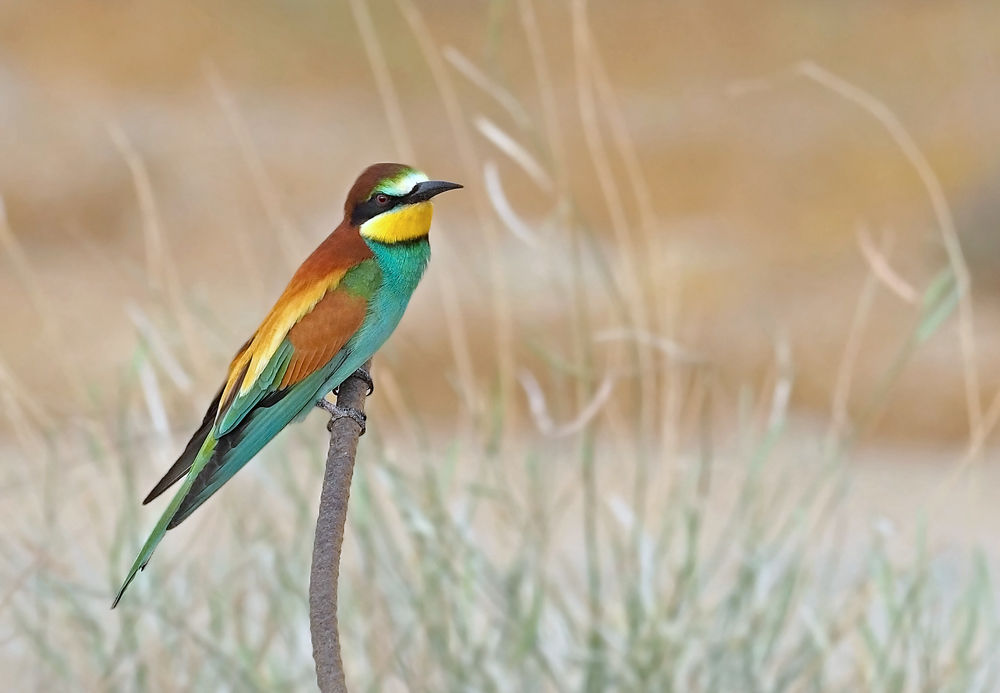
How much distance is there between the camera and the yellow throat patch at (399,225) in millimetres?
621

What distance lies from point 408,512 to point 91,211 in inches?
123

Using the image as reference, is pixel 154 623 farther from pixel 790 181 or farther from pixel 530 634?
pixel 790 181

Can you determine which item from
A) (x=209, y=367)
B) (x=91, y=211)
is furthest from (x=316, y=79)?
(x=209, y=367)

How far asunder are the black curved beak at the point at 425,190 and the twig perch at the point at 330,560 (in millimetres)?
127

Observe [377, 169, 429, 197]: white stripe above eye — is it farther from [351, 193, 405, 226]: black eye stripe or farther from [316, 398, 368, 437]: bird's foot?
[316, 398, 368, 437]: bird's foot

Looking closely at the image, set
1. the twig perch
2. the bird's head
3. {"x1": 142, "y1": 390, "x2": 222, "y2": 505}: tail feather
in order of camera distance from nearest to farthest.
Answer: the twig perch, {"x1": 142, "y1": 390, "x2": 222, "y2": 505}: tail feather, the bird's head

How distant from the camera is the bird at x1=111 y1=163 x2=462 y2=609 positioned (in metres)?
0.57

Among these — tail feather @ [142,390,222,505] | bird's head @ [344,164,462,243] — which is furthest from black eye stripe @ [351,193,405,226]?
tail feather @ [142,390,222,505]

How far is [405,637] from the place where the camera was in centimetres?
105

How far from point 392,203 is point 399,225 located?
28 millimetres

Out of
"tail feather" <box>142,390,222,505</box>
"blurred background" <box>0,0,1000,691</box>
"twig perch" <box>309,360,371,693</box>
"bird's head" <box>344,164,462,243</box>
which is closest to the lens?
"twig perch" <box>309,360,371,693</box>

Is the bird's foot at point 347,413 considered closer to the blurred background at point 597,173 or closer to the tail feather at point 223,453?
the tail feather at point 223,453

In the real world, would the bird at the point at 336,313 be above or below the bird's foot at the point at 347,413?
above

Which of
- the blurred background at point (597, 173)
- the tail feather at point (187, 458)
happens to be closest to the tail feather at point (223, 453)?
the tail feather at point (187, 458)
